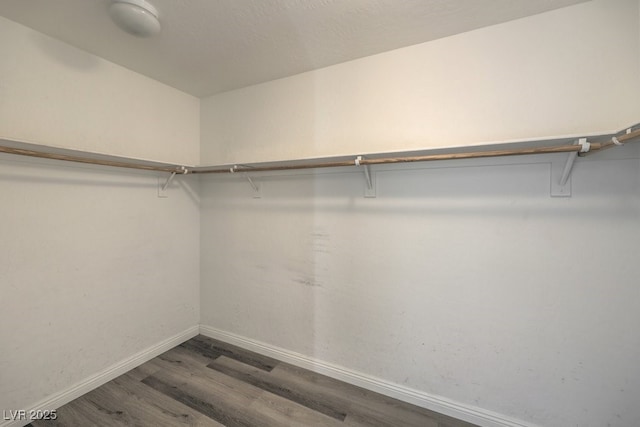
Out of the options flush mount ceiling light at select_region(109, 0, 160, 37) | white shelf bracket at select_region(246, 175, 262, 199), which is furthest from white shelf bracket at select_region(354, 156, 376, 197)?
flush mount ceiling light at select_region(109, 0, 160, 37)

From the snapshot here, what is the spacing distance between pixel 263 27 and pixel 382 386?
2448 millimetres

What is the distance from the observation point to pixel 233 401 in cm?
174

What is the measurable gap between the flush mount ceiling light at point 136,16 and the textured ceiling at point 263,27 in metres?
0.06

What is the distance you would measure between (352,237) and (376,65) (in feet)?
4.00

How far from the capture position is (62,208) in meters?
1.68

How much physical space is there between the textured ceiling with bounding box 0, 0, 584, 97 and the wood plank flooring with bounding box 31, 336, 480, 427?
235 cm

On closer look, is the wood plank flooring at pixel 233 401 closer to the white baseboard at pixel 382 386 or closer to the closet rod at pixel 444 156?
the white baseboard at pixel 382 386

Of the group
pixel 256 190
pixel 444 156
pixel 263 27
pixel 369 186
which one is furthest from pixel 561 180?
pixel 256 190

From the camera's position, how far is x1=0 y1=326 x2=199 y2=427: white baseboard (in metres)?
1.60

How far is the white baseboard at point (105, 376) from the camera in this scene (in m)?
1.60

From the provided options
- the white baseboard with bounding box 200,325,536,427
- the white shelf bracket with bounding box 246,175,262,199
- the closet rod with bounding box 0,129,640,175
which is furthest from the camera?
the white shelf bracket with bounding box 246,175,262,199

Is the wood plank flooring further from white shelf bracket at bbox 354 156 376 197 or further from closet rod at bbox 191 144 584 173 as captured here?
closet rod at bbox 191 144 584 173

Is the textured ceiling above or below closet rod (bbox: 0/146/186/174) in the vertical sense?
above

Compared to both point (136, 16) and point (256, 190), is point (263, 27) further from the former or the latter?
point (256, 190)
